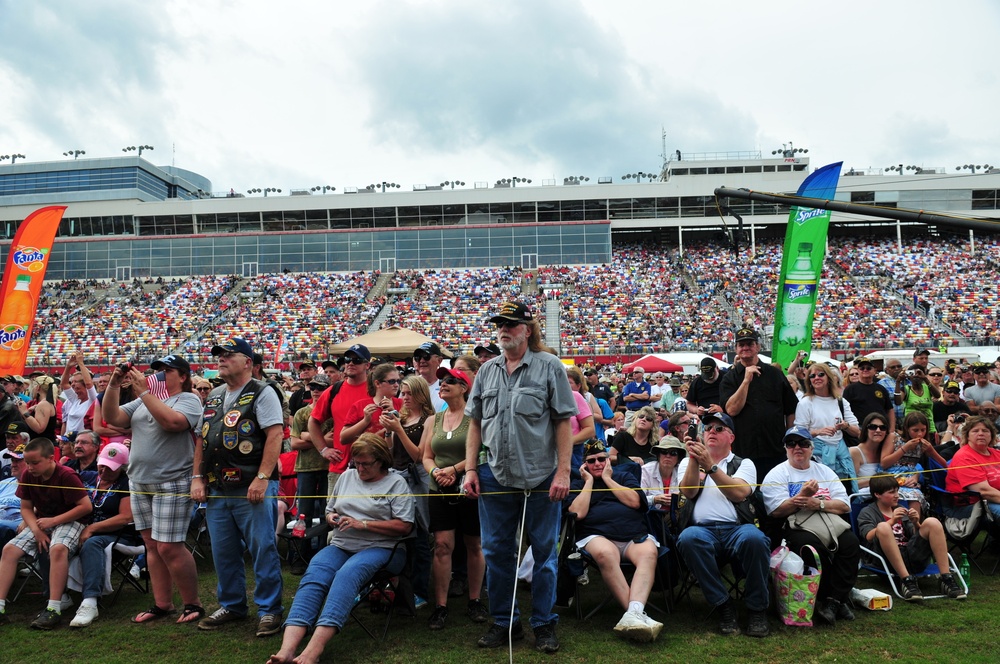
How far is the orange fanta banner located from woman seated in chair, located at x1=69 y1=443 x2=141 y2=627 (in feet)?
34.8

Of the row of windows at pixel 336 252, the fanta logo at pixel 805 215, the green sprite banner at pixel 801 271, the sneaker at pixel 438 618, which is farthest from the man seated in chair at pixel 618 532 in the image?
the row of windows at pixel 336 252

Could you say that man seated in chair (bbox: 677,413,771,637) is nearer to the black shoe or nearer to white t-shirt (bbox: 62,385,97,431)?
the black shoe

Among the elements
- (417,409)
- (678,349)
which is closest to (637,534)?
(417,409)

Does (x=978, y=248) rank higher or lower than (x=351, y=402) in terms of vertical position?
higher

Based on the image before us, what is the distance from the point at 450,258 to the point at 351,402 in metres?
38.3

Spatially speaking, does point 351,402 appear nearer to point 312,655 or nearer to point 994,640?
point 312,655

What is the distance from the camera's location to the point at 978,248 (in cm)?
4112

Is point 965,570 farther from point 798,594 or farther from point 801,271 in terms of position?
point 801,271

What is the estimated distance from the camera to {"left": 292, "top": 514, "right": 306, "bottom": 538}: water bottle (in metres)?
6.05

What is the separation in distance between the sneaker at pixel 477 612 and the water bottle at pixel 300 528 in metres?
1.91

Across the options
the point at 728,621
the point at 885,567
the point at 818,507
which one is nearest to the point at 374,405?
the point at 728,621

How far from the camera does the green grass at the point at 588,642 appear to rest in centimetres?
407

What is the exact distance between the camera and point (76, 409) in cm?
799

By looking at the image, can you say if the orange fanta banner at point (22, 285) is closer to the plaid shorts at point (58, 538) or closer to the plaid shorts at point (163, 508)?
the plaid shorts at point (58, 538)
